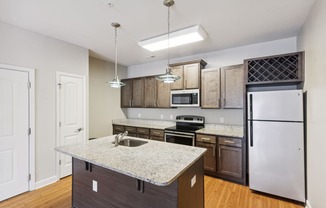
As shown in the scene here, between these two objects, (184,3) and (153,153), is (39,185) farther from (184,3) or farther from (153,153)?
(184,3)

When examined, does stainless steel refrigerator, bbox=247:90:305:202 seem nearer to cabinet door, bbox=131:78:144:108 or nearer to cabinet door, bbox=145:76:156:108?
cabinet door, bbox=145:76:156:108

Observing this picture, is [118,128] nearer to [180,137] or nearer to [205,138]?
[180,137]

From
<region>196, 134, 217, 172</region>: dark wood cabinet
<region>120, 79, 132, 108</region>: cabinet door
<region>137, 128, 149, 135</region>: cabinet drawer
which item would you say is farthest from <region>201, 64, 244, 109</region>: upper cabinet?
<region>120, 79, 132, 108</region>: cabinet door

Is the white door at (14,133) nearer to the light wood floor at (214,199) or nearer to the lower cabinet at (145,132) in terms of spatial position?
the light wood floor at (214,199)

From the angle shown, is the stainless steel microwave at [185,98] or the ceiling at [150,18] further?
the stainless steel microwave at [185,98]

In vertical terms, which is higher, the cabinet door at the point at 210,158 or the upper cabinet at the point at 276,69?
the upper cabinet at the point at 276,69

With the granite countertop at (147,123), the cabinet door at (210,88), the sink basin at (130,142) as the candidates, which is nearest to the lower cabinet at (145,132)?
the granite countertop at (147,123)

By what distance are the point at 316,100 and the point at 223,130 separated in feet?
5.67

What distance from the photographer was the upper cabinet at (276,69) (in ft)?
8.40

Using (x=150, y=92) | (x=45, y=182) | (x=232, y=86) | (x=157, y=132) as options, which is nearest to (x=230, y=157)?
(x=232, y=86)

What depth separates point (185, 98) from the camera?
387 centimetres

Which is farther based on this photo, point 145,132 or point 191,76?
point 145,132

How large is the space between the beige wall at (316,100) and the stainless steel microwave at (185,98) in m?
1.93

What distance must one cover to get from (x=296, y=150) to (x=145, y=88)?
3.56 meters
